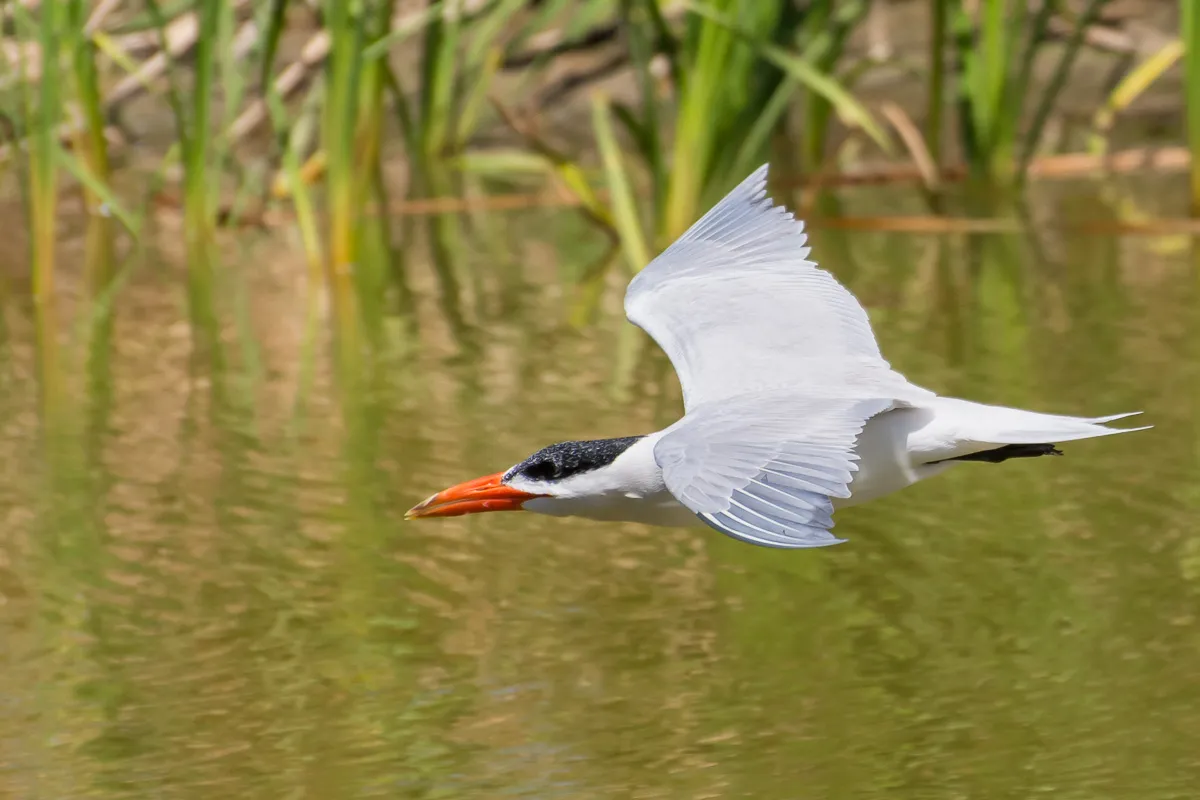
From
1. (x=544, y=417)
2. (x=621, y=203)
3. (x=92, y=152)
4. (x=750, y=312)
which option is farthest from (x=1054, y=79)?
(x=750, y=312)

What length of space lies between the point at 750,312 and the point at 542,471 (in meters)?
0.48

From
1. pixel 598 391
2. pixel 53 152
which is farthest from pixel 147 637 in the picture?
pixel 53 152

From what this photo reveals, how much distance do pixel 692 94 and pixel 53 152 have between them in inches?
80.0

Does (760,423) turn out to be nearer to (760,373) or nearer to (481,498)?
(760,373)

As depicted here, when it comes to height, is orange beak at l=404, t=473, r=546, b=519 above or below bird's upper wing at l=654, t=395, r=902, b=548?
below

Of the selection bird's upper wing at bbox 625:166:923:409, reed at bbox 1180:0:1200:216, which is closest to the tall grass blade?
reed at bbox 1180:0:1200:216

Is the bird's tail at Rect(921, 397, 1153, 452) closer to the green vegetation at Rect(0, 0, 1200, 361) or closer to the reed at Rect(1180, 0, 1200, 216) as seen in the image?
the green vegetation at Rect(0, 0, 1200, 361)

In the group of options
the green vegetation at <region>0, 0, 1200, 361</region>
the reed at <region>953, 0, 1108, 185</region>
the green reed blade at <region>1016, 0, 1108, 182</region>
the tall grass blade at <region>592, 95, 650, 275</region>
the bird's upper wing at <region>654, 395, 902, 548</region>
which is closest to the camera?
the bird's upper wing at <region>654, 395, 902, 548</region>

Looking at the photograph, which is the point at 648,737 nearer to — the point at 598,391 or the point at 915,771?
the point at 915,771

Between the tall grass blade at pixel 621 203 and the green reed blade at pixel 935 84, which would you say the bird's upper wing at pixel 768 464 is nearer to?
the tall grass blade at pixel 621 203

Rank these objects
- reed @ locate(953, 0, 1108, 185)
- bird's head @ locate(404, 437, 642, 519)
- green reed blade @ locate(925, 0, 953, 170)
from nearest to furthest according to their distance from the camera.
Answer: bird's head @ locate(404, 437, 642, 519) → reed @ locate(953, 0, 1108, 185) → green reed blade @ locate(925, 0, 953, 170)

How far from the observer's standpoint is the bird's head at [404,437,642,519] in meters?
3.13

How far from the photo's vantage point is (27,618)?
3965 mm

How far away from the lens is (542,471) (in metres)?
3.23
